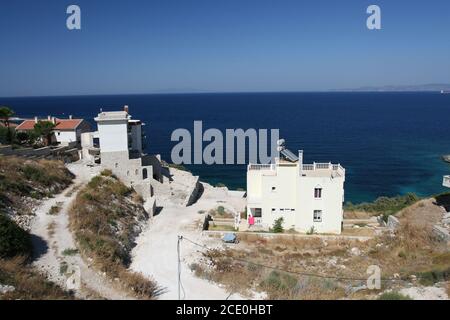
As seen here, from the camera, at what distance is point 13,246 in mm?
18547

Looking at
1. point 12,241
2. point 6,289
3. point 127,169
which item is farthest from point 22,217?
point 127,169

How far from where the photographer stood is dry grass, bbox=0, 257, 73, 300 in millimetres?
14509

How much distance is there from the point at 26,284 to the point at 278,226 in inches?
745

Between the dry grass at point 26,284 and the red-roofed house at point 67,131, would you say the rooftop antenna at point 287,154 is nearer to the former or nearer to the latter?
the dry grass at point 26,284

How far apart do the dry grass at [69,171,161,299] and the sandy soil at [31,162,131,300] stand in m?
0.57

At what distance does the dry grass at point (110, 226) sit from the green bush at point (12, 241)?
2.84 m

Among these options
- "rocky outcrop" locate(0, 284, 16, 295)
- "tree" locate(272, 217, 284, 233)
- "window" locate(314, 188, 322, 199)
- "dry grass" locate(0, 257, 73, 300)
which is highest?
"window" locate(314, 188, 322, 199)

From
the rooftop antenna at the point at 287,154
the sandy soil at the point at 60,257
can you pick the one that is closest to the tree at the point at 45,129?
the sandy soil at the point at 60,257

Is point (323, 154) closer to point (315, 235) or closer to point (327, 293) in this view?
point (315, 235)

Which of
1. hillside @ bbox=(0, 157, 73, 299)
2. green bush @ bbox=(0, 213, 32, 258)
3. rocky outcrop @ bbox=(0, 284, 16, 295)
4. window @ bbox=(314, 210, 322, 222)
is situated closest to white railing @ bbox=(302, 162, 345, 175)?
window @ bbox=(314, 210, 322, 222)

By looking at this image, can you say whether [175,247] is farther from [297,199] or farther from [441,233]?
[441,233]

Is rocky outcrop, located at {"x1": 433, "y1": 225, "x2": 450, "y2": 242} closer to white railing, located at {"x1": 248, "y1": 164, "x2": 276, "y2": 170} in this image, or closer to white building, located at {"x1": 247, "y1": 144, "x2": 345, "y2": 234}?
white building, located at {"x1": 247, "y1": 144, "x2": 345, "y2": 234}

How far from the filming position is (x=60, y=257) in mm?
19781

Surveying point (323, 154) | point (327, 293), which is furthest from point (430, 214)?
point (323, 154)
